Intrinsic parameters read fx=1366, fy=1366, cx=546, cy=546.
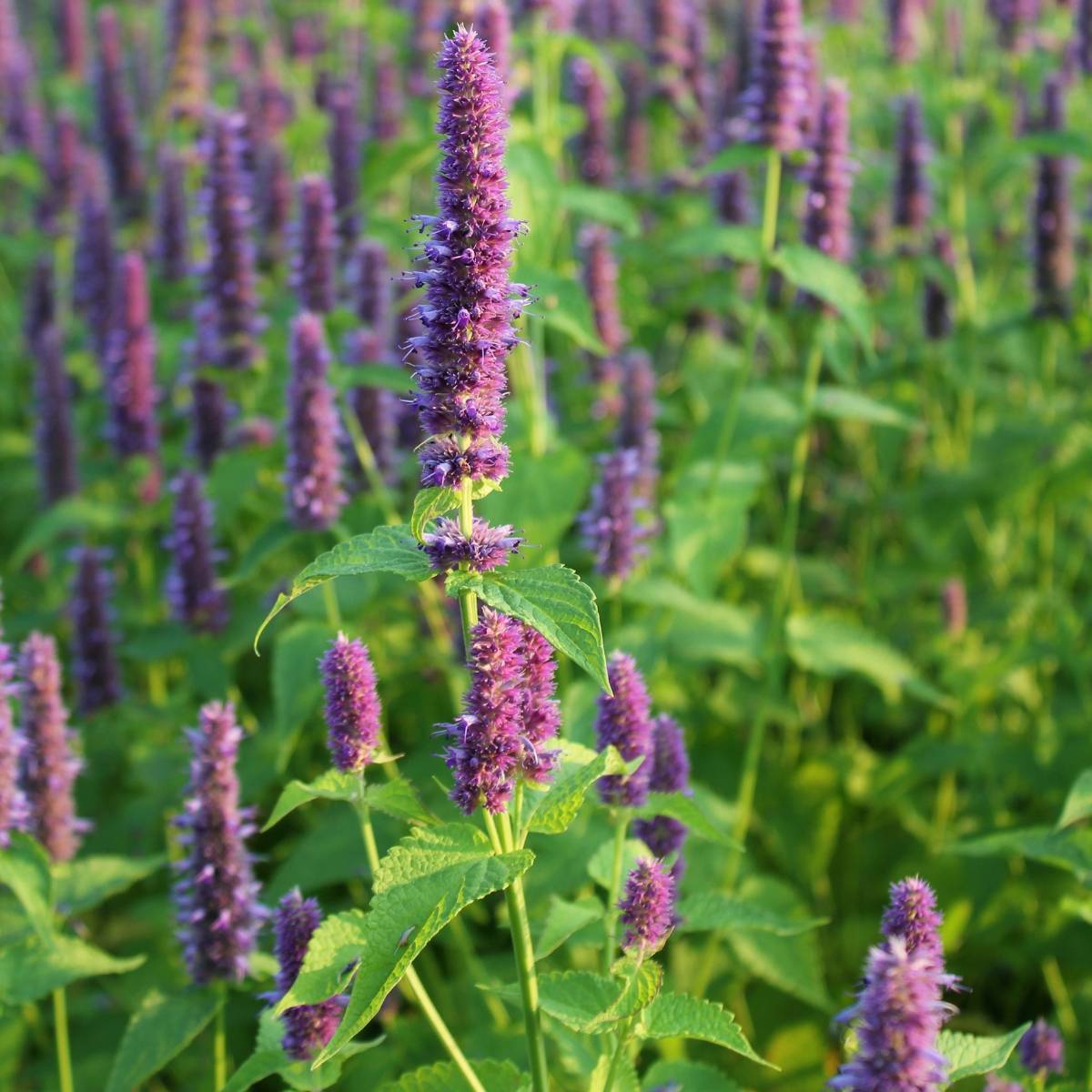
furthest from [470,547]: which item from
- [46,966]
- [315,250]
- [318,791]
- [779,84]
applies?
[315,250]

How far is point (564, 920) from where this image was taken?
8.94 feet

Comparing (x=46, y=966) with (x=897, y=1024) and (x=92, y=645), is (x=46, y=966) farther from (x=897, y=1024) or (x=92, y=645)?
(x=897, y=1024)

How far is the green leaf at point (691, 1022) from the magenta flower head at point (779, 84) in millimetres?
3051

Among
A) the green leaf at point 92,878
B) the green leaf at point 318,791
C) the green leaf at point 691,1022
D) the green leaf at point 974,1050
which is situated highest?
the green leaf at point 318,791

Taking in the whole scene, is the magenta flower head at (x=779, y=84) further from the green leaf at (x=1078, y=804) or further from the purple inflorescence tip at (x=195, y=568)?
the green leaf at (x=1078, y=804)

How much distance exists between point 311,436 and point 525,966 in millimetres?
2065

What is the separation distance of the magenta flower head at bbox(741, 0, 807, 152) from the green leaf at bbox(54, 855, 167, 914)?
2948 millimetres

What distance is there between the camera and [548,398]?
590 cm

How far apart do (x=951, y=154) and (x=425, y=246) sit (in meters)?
5.09

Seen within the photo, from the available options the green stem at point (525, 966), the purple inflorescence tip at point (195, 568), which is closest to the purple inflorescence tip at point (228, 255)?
the purple inflorescence tip at point (195, 568)

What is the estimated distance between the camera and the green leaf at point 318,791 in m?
2.44

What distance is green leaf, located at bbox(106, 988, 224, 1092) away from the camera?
9.47ft

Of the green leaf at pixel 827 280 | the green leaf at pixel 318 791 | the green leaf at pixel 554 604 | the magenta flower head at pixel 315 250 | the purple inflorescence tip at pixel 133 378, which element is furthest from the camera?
the purple inflorescence tip at pixel 133 378

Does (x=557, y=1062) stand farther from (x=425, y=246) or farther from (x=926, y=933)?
(x=425, y=246)
